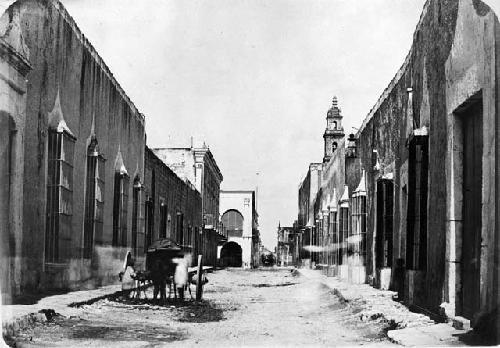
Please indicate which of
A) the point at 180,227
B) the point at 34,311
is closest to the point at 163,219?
the point at 180,227

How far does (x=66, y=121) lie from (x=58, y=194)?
106 cm

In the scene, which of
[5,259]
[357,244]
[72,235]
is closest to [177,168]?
[357,244]

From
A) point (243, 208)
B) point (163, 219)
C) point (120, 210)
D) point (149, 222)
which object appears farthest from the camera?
point (243, 208)

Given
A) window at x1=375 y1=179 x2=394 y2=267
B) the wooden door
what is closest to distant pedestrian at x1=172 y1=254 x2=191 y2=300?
window at x1=375 y1=179 x2=394 y2=267

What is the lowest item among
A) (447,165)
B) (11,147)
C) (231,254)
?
(231,254)

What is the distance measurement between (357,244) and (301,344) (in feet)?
32.5

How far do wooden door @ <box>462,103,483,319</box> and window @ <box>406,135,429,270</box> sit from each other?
58.1 inches

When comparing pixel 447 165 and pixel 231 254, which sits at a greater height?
pixel 447 165

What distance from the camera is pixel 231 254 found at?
185 ft

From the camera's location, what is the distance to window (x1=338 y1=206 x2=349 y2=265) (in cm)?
1930

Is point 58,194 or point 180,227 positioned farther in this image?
point 180,227

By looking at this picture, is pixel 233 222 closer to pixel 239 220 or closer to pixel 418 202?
pixel 239 220

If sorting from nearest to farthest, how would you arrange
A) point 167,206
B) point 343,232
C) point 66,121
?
1. point 66,121
2. point 343,232
3. point 167,206

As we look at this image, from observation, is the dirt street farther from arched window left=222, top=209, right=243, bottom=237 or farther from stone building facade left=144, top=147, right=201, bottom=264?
arched window left=222, top=209, right=243, bottom=237
